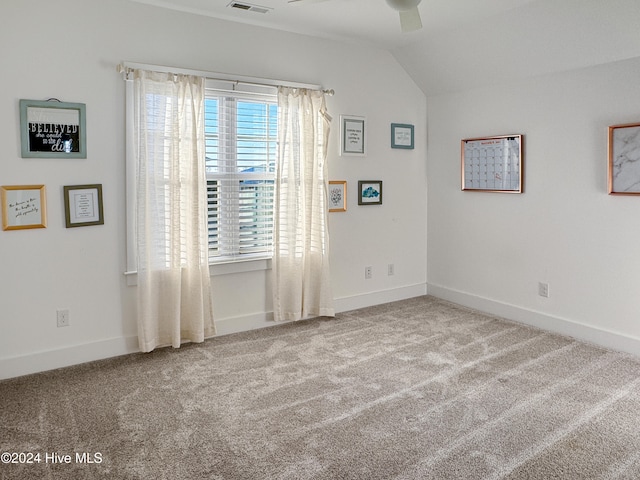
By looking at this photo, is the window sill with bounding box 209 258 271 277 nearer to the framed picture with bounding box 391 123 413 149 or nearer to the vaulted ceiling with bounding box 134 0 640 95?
the framed picture with bounding box 391 123 413 149

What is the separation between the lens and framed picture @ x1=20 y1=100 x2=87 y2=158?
3.14 metres

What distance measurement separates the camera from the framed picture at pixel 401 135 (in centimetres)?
491

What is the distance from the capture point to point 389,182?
16.3ft

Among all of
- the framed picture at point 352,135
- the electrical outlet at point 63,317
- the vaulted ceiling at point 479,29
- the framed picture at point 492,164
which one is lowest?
the electrical outlet at point 63,317

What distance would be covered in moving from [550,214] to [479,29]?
162 cm

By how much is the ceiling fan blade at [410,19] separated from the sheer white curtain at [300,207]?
144 centimetres

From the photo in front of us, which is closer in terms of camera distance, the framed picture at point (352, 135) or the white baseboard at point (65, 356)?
the white baseboard at point (65, 356)

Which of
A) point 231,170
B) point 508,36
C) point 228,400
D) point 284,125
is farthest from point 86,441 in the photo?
point 508,36

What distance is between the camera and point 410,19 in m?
2.80

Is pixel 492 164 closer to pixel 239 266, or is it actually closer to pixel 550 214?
pixel 550 214

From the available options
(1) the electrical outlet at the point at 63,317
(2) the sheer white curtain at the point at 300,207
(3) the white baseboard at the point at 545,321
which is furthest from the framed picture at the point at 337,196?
(1) the electrical outlet at the point at 63,317

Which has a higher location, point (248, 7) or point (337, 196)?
point (248, 7)

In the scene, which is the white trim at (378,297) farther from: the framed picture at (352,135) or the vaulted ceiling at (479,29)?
the vaulted ceiling at (479,29)

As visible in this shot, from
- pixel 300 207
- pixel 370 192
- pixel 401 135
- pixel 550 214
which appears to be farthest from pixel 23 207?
pixel 550 214
